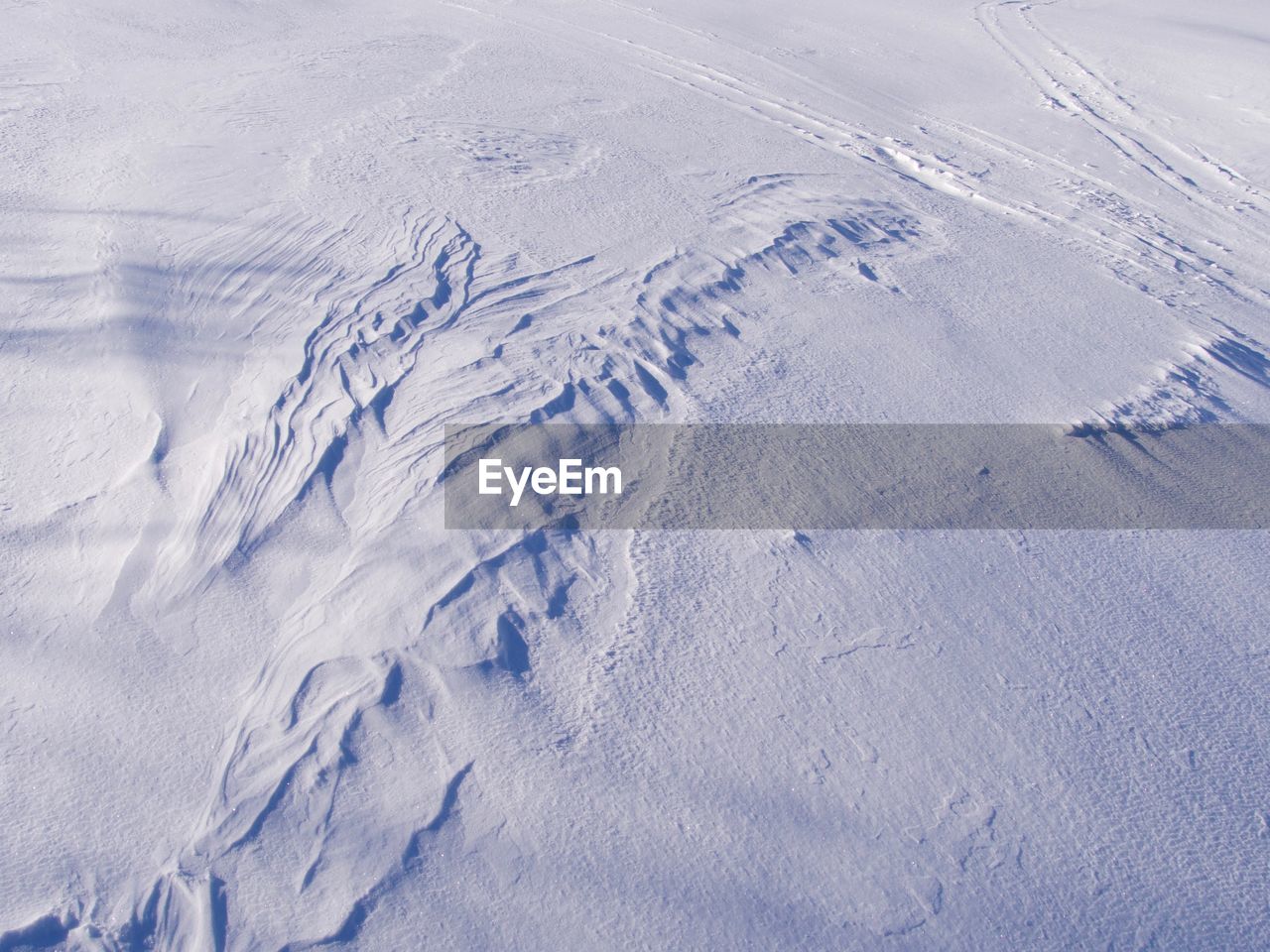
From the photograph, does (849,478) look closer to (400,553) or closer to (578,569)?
(578,569)

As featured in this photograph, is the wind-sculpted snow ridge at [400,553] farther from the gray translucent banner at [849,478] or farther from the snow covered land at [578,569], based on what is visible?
the gray translucent banner at [849,478]

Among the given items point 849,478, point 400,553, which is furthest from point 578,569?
point 849,478

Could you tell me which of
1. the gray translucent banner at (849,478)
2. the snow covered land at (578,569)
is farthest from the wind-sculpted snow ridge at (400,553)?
the gray translucent banner at (849,478)

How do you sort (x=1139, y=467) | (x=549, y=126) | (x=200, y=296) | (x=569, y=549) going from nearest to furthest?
(x=569, y=549)
(x=1139, y=467)
(x=200, y=296)
(x=549, y=126)

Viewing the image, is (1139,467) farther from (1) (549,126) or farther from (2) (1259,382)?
(1) (549,126)

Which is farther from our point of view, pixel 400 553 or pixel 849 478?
pixel 849 478

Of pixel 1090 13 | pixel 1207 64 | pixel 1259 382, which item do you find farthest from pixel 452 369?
pixel 1090 13

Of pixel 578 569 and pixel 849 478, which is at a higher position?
pixel 849 478
